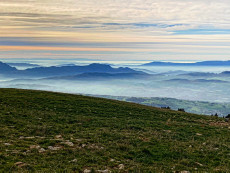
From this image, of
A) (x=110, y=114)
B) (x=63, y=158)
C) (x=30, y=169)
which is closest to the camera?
(x=30, y=169)

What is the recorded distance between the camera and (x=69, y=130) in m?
23.4

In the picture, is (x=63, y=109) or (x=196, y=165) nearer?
(x=196, y=165)

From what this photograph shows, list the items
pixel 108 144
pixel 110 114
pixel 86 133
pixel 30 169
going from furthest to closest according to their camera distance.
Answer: pixel 110 114
pixel 86 133
pixel 108 144
pixel 30 169

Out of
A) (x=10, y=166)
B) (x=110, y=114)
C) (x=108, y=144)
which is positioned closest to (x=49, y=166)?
(x=10, y=166)

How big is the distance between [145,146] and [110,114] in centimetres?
1707

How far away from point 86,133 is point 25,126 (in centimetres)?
633

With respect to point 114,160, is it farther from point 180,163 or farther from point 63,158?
point 180,163

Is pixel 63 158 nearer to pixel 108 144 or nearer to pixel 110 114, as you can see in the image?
pixel 108 144

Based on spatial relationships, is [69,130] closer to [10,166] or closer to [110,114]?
[10,166]

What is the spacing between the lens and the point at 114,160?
15.7 m

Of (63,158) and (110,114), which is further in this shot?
(110,114)

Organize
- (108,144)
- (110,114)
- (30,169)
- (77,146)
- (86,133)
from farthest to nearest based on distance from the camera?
(110,114), (86,133), (108,144), (77,146), (30,169)

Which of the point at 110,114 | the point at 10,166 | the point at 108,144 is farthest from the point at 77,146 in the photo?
the point at 110,114

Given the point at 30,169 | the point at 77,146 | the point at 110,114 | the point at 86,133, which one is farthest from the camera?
the point at 110,114
